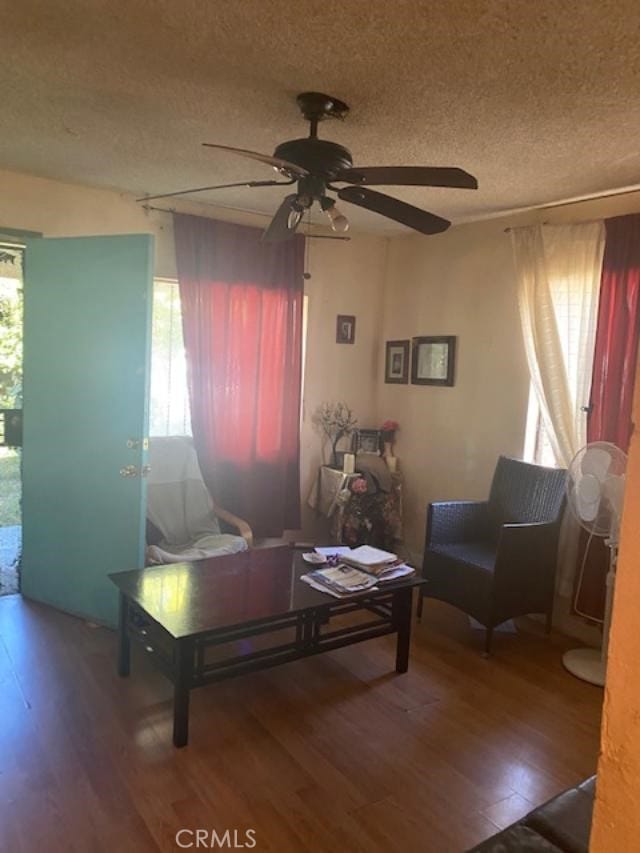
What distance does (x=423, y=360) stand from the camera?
430 centimetres

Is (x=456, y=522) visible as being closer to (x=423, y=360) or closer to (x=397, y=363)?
(x=423, y=360)

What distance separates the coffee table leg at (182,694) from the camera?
7.16ft

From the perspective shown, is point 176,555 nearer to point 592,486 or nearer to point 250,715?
point 250,715

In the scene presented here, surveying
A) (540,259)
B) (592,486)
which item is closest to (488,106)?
(540,259)

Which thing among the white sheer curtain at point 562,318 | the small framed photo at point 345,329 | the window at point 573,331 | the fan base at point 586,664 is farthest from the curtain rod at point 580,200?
the fan base at point 586,664

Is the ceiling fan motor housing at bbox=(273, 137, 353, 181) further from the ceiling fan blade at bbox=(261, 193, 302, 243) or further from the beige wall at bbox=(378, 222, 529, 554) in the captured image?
the beige wall at bbox=(378, 222, 529, 554)

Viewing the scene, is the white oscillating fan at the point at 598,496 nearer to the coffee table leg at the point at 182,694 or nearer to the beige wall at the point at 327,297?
the coffee table leg at the point at 182,694

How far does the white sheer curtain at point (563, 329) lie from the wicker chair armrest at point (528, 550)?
197 millimetres

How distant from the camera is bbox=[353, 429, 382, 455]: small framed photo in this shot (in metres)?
4.50

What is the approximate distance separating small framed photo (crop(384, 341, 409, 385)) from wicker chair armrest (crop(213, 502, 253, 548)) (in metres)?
1.62

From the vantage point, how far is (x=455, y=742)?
2.35 meters

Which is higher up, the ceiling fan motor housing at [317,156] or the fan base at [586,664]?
the ceiling fan motor housing at [317,156]

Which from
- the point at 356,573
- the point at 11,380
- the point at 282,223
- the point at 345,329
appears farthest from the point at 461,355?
the point at 11,380

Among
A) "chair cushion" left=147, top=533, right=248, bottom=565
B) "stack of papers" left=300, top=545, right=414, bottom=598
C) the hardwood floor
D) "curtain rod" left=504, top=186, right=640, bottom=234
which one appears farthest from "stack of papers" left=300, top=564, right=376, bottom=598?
"curtain rod" left=504, top=186, right=640, bottom=234
